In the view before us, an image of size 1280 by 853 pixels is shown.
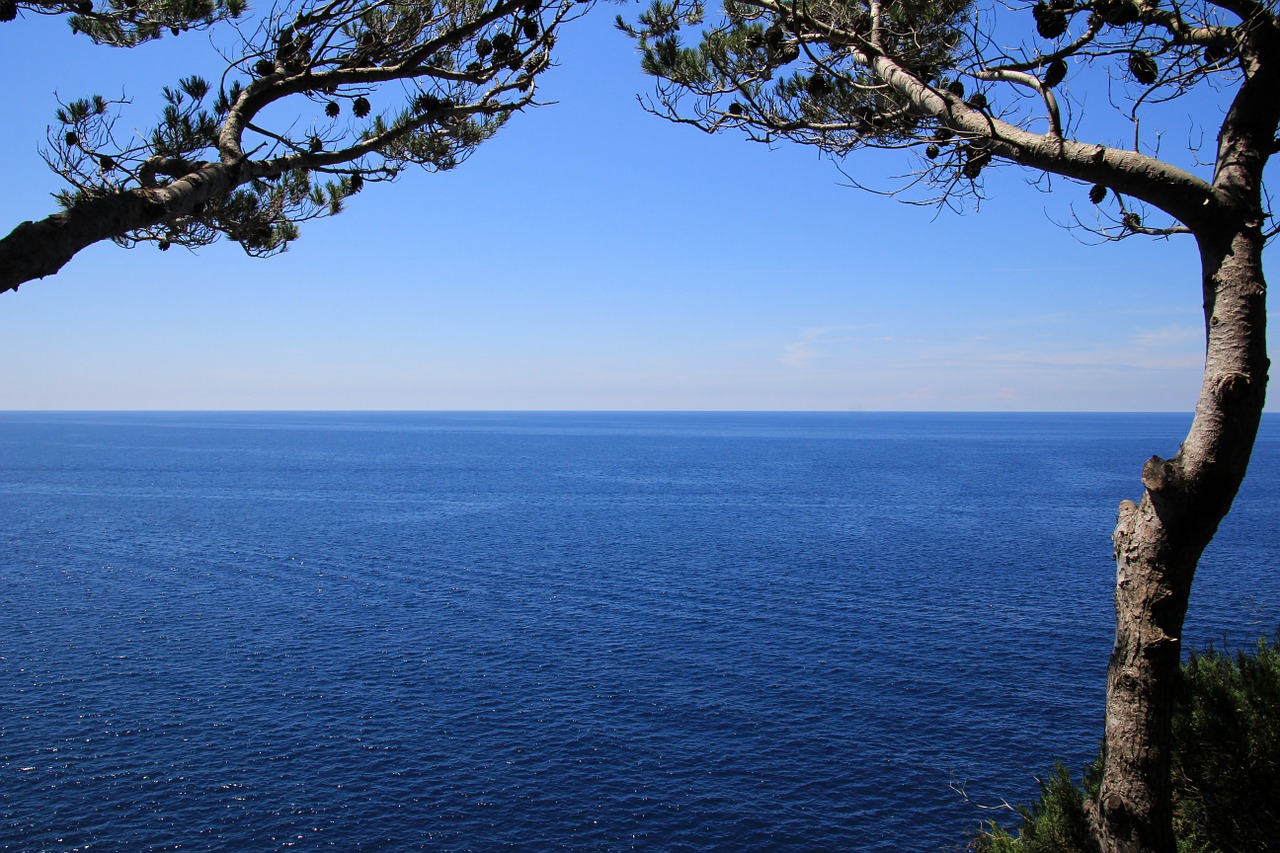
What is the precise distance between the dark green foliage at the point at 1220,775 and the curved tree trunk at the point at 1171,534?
24.1 feet

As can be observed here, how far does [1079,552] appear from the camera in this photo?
232 feet

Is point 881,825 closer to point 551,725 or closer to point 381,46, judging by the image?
point 551,725

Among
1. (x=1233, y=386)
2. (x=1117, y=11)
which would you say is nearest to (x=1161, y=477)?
(x=1233, y=386)

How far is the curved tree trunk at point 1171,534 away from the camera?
28.4 feet

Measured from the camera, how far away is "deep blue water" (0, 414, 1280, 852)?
29562 millimetres

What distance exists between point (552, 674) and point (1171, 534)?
36.3 metres

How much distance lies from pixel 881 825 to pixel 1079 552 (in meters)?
49.7

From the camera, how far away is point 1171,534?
28.8 feet

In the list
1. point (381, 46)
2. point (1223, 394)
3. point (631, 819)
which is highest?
point (381, 46)

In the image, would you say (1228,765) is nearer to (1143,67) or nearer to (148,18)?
(1143,67)

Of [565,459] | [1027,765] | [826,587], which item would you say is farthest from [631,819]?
[565,459]

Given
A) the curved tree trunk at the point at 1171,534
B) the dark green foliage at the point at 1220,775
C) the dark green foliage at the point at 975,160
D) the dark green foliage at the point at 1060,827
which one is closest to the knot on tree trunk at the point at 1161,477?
the curved tree trunk at the point at 1171,534

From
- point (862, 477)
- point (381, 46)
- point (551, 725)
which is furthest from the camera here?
point (862, 477)

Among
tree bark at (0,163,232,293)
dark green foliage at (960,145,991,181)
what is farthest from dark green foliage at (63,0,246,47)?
dark green foliage at (960,145,991,181)
